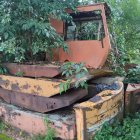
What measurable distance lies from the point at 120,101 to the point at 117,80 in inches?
21.7

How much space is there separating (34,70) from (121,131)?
1.57 m

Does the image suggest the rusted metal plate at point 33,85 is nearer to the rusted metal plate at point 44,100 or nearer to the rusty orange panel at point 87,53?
the rusted metal plate at point 44,100

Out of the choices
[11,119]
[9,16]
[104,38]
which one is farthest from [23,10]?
[11,119]

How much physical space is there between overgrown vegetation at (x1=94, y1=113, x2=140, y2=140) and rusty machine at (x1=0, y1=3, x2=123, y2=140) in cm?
13

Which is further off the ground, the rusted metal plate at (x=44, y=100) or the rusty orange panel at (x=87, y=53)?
the rusty orange panel at (x=87, y=53)

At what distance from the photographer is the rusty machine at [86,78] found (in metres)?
3.29

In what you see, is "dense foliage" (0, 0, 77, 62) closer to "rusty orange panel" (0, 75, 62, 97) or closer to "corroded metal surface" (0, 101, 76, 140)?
"rusty orange panel" (0, 75, 62, 97)

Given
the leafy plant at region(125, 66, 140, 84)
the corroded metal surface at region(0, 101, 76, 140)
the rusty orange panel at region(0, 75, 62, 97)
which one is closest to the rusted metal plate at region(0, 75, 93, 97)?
the rusty orange panel at region(0, 75, 62, 97)

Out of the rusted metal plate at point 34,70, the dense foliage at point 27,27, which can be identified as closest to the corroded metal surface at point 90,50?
the dense foliage at point 27,27

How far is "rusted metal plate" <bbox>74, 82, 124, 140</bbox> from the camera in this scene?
3100mm

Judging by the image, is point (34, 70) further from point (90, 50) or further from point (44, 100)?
point (90, 50)

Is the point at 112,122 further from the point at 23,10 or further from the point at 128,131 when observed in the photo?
the point at 23,10

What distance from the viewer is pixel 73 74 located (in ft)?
11.6

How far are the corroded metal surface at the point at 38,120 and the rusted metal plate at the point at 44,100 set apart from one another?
0.09 m
